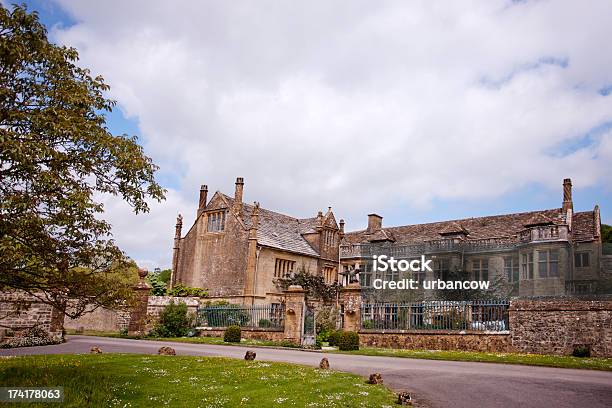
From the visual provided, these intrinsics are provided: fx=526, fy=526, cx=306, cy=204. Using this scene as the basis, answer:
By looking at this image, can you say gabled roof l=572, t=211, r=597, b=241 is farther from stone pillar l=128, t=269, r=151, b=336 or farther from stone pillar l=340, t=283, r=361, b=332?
stone pillar l=128, t=269, r=151, b=336

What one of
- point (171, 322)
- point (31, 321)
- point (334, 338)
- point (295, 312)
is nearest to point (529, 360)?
point (334, 338)

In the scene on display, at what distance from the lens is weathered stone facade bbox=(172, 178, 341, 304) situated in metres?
42.8

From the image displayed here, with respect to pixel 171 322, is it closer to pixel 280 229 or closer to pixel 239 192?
pixel 239 192

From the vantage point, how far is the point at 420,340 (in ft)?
88.0

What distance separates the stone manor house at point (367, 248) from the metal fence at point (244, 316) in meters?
6.35

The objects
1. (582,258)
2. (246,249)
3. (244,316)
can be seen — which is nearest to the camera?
(582,258)

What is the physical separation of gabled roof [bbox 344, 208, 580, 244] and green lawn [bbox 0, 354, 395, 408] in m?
30.4

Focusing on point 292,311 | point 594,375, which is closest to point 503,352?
point 594,375

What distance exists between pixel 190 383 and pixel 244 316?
21271mm

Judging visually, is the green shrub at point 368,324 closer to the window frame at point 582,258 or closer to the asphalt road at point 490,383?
the asphalt road at point 490,383

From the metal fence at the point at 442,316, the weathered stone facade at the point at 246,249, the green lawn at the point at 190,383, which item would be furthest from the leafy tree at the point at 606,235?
the green lawn at the point at 190,383

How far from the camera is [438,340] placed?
1038 inches

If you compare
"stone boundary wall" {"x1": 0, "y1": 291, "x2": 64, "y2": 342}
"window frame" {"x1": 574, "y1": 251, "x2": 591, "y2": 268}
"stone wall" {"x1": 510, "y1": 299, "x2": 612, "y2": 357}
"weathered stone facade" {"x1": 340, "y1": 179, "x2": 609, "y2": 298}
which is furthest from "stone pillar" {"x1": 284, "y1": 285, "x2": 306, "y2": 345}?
"window frame" {"x1": 574, "y1": 251, "x2": 591, "y2": 268}

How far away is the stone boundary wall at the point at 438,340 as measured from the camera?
24953mm
